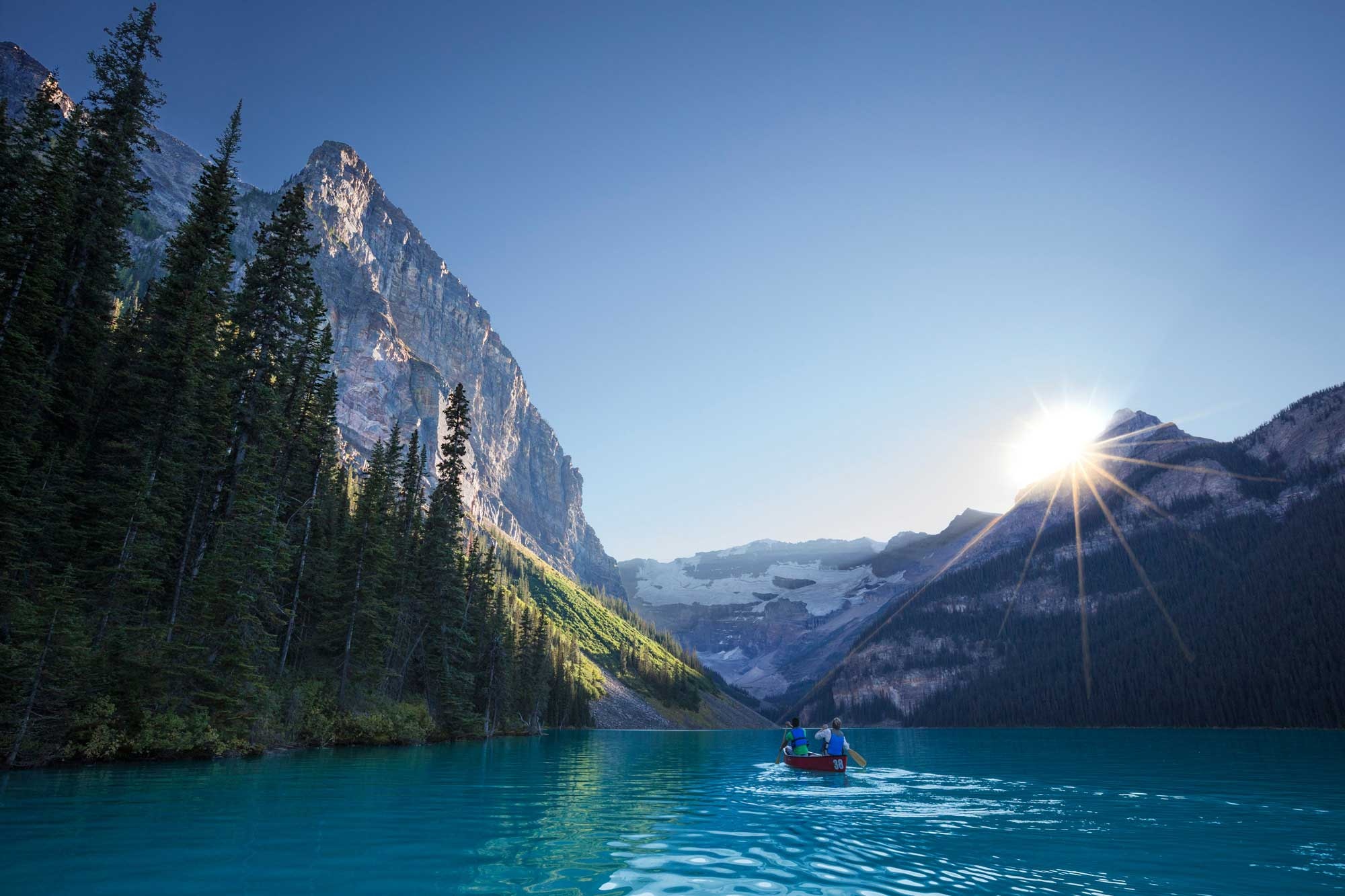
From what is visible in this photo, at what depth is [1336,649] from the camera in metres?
138

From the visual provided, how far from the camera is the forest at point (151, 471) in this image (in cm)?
2617

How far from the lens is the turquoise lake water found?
41.2ft

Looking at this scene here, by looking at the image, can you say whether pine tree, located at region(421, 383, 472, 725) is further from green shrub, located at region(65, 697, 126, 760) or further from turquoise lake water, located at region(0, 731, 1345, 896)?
green shrub, located at region(65, 697, 126, 760)

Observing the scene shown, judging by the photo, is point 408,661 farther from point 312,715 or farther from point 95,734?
point 95,734

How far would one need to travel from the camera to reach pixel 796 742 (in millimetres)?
41062

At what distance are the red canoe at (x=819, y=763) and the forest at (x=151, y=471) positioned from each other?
29097 mm

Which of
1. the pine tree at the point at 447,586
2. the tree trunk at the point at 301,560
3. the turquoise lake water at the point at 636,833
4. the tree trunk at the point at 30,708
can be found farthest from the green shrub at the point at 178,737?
the pine tree at the point at 447,586

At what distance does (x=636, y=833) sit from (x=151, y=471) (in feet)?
90.7

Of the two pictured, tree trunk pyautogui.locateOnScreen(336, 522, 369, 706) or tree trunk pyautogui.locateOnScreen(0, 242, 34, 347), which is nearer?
tree trunk pyautogui.locateOnScreen(0, 242, 34, 347)

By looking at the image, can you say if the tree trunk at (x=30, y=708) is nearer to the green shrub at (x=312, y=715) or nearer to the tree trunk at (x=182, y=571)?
the tree trunk at (x=182, y=571)

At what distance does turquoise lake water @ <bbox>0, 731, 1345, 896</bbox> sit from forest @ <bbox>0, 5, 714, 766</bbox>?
131 inches

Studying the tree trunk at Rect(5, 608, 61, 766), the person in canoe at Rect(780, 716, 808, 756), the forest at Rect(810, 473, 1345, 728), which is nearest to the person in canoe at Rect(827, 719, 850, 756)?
the person in canoe at Rect(780, 716, 808, 756)

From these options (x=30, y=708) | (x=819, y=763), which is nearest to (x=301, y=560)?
(x=30, y=708)

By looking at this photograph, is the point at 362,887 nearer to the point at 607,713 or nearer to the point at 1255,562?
the point at 607,713
